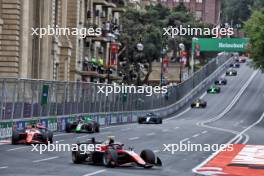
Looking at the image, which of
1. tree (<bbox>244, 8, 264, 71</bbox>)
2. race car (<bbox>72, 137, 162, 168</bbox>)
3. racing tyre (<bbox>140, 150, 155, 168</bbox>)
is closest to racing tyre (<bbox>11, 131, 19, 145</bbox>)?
race car (<bbox>72, 137, 162, 168</bbox>)

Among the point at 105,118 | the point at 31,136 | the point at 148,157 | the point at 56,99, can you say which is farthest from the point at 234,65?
the point at 148,157

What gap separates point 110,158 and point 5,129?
1434cm

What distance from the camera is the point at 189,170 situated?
27688 mm

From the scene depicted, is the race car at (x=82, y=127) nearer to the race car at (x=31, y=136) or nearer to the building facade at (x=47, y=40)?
the building facade at (x=47, y=40)

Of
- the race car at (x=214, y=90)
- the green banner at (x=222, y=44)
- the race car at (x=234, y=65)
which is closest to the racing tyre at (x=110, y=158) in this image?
the race car at (x=214, y=90)

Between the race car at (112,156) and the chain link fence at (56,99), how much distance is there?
12.0m

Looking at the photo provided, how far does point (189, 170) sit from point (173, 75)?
117401mm

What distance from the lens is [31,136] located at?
35.3m

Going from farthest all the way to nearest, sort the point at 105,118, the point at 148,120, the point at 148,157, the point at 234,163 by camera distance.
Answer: the point at 148,120, the point at 105,118, the point at 234,163, the point at 148,157

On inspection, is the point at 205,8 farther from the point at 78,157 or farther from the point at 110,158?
the point at 110,158

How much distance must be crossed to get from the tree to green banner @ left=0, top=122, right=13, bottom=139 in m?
44.8

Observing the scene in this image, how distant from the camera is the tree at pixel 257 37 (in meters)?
81.3

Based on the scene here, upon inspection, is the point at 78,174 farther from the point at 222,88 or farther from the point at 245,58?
the point at 245,58

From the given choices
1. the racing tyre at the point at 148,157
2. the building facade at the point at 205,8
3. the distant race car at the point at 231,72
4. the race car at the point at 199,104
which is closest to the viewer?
the racing tyre at the point at 148,157
